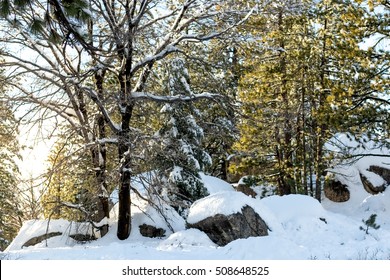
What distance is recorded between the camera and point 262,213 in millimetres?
11859

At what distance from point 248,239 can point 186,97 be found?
18.7 ft

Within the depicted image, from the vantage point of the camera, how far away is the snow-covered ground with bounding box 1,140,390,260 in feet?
28.0

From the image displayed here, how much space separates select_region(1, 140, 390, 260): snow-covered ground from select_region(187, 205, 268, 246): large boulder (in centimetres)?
18

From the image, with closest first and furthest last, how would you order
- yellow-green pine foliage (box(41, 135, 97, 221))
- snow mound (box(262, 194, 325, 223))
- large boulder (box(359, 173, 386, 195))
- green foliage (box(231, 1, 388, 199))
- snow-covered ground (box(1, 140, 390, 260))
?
snow-covered ground (box(1, 140, 390, 260)) < yellow-green pine foliage (box(41, 135, 97, 221)) < snow mound (box(262, 194, 325, 223)) < green foliage (box(231, 1, 388, 199)) < large boulder (box(359, 173, 386, 195))

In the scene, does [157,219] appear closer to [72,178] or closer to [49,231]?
[72,178]

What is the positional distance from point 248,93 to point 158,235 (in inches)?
305

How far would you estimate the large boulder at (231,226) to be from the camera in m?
11.0

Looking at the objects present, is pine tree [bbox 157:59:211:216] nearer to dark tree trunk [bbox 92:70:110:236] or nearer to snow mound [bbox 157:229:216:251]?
dark tree trunk [bbox 92:70:110:236]

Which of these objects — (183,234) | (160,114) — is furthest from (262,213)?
(160,114)

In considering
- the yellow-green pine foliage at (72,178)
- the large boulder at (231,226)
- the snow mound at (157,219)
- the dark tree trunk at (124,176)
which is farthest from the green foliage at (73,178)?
the large boulder at (231,226)

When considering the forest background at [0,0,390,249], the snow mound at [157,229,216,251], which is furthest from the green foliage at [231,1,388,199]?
the snow mound at [157,229,216,251]

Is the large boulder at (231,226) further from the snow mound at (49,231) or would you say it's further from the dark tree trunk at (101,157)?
the snow mound at (49,231)

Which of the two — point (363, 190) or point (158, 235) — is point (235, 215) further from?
point (363, 190)
